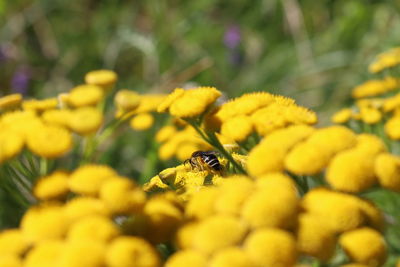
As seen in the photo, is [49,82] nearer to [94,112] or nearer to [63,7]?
[63,7]

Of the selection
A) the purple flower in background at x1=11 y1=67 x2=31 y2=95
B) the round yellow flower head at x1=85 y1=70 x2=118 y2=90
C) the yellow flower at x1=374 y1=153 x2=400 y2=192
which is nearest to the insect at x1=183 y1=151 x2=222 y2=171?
the round yellow flower head at x1=85 y1=70 x2=118 y2=90

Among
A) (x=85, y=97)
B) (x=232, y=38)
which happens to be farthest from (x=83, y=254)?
(x=232, y=38)

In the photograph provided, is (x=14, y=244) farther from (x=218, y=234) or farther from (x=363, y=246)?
(x=363, y=246)

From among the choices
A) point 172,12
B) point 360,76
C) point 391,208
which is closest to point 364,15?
point 360,76

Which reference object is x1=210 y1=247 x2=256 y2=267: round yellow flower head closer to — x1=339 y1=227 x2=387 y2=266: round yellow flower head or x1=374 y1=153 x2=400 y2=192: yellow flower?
x1=339 y1=227 x2=387 y2=266: round yellow flower head

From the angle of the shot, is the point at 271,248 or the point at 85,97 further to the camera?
the point at 85,97

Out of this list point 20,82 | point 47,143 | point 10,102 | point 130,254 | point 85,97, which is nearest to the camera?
point 130,254
